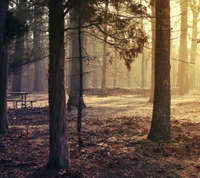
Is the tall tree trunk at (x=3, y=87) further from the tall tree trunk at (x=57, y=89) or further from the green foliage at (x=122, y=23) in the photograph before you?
the tall tree trunk at (x=57, y=89)

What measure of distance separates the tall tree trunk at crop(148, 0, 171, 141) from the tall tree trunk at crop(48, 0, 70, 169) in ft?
11.0

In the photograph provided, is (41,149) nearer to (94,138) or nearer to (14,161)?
(14,161)

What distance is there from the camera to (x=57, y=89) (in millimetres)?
6254

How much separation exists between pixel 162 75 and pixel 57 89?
363 cm

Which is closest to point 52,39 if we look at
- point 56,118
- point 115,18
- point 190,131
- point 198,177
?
point 56,118

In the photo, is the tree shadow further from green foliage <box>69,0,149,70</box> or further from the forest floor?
green foliage <box>69,0,149,70</box>

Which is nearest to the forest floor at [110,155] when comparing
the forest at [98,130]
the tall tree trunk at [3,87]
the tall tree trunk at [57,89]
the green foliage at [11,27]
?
the forest at [98,130]

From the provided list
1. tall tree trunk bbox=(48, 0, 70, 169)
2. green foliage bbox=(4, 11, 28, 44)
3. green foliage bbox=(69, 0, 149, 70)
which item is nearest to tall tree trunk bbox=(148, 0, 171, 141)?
green foliage bbox=(69, 0, 149, 70)

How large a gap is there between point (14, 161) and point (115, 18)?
387 centimetres

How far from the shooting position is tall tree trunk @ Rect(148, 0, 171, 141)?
8891mm

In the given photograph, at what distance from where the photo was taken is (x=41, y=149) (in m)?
8.03

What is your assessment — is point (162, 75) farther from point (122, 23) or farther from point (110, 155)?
point (110, 155)

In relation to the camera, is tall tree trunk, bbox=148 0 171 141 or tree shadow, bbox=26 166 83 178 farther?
tall tree trunk, bbox=148 0 171 141

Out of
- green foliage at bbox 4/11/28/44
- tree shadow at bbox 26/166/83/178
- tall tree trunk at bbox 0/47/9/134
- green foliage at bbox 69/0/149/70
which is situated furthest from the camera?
tall tree trunk at bbox 0/47/9/134
